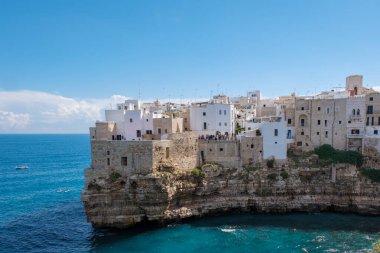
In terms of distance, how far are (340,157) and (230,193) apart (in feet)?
47.0

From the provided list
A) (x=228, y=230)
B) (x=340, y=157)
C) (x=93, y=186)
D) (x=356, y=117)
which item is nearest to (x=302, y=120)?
(x=356, y=117)

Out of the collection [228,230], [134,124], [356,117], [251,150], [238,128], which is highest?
[356,117]

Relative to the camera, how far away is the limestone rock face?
31906 mm

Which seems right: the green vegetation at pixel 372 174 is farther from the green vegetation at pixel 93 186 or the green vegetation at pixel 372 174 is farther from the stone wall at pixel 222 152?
the green vegetation at pixel 93 186

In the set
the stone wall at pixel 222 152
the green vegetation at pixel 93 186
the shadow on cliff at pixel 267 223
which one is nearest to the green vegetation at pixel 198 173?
the stone wall at pixel 222 152

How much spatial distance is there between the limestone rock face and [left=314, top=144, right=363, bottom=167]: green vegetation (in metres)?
0.80

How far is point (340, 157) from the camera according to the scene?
3703 centimetres

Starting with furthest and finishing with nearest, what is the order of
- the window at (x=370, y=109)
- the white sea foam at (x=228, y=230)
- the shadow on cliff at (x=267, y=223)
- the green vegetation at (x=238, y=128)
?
the green vegetation at (x=238, y=128)
the window at (x=370, y=109)
the white sea foam at (x=228, y=230)
the shadow on cliff at (x=267, y=223)

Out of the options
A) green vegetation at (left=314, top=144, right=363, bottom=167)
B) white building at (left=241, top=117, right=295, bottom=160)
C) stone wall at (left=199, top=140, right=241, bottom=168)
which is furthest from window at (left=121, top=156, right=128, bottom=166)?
green vegetation at (left=314, top=144, right=363, bottom=167)

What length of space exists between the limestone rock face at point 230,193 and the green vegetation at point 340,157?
80cm

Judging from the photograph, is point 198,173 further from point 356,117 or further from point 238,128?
point 356,117

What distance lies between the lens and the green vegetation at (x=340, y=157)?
121 feet

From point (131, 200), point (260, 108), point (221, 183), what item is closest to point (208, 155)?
point (221, 183)

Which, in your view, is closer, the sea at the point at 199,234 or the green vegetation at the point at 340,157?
the sea at the point at 199,234
